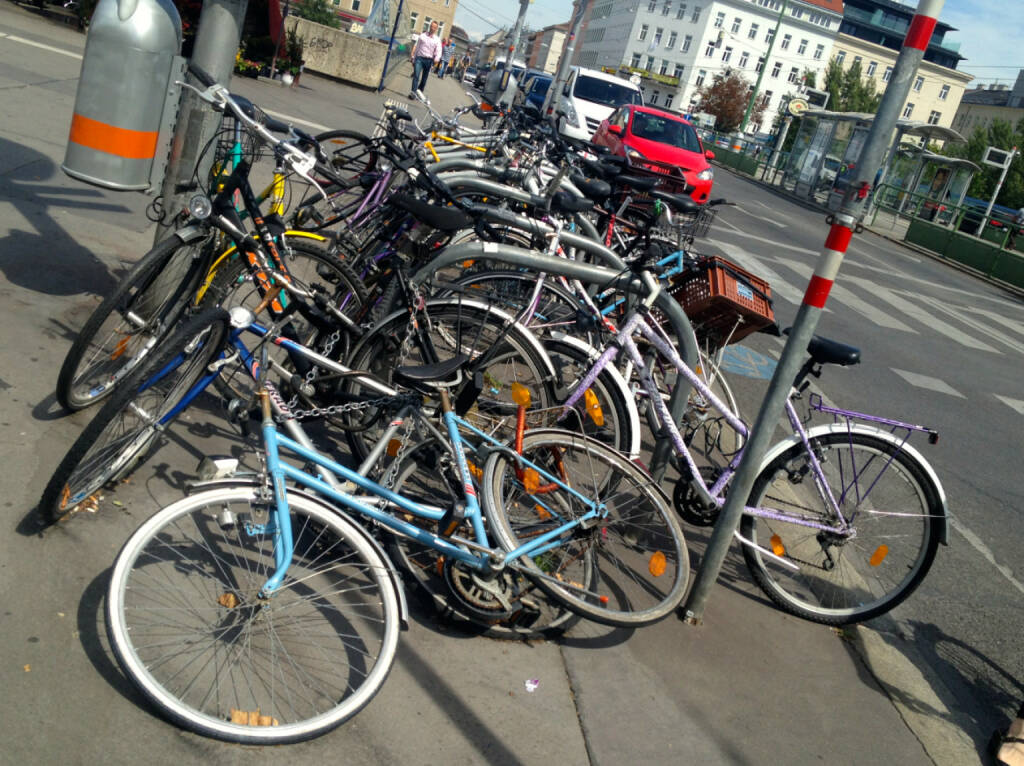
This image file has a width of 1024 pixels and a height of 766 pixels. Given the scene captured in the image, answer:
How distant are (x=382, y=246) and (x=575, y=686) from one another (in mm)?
2718

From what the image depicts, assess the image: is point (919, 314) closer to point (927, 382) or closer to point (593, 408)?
point (927, 382)

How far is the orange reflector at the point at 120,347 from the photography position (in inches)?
150

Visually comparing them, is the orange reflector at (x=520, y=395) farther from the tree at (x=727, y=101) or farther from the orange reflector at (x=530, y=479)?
the tree at (x=727, y=101)

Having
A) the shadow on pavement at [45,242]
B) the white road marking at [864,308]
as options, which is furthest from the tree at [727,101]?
the shadow on pavement at [45,242]

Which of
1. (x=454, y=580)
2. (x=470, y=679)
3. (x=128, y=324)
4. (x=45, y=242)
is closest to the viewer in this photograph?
(x=470, y=679)

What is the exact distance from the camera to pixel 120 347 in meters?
3.82

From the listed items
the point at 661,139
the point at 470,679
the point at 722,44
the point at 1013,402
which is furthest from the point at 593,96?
the point at 722,44

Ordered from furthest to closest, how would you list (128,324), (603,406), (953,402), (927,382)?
(927,382) → (953,402) → (603,406) → (128,324)

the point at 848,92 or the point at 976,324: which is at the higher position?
the point at 848,92

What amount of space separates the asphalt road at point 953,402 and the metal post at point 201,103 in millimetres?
4273

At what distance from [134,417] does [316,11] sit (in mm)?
29071

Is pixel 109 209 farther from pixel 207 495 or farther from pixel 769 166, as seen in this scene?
pixel 769 166

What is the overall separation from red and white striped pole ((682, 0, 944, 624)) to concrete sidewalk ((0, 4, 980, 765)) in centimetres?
38

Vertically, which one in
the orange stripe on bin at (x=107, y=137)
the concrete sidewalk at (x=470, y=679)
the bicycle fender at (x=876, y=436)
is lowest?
the concrete sidewalk at (x=470, y=679)
